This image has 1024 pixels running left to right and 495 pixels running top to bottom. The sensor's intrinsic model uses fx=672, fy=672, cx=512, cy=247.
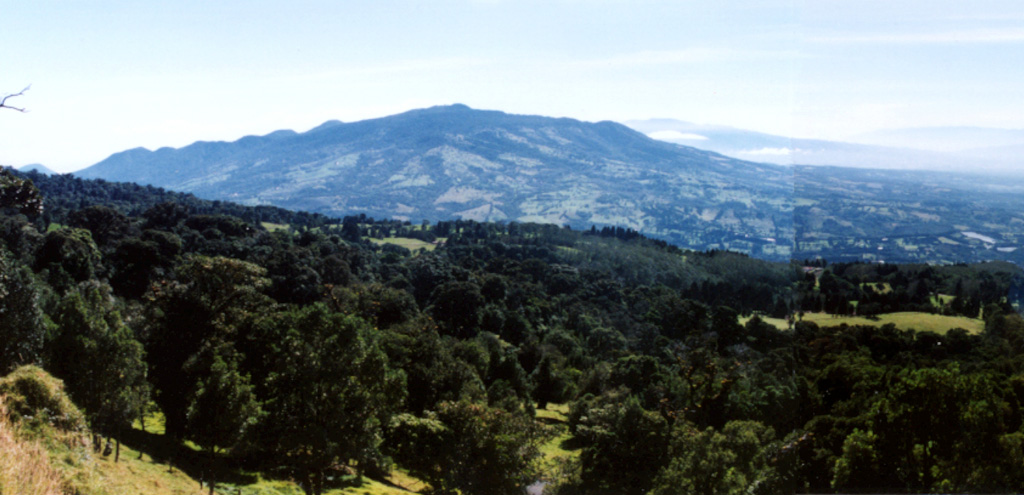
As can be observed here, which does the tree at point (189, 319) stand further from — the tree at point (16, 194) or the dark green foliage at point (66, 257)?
the dark green foliage at point (66, 257)

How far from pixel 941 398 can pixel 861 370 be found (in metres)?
0.96

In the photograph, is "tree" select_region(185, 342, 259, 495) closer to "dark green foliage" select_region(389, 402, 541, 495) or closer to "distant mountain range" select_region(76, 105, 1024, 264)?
"dark green foliage" select_region(389, 402, 541, 495)

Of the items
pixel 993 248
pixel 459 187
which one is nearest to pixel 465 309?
pixel 993 248

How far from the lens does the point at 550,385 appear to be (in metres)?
28.2

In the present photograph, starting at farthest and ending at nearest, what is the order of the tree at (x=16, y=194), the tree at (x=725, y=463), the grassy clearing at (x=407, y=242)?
the grassy clearing at (x=407, y=242) → the tree at (x=16, y=194) → the tree at (x=725, y=463)

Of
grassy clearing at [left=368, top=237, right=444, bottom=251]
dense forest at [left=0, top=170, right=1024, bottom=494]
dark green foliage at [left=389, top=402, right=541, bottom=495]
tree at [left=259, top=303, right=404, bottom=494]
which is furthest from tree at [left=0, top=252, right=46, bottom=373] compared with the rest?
grassy clearing at [left=368, top=237, right=444, bottom=251]

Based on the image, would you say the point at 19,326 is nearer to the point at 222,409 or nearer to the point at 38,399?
the point at 222,409

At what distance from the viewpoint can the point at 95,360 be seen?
12.0 metres

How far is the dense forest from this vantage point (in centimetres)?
614

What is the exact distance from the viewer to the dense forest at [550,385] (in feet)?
20.2

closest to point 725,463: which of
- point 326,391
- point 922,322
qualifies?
point 922,322

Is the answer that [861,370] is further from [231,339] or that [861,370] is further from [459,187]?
[459,187]

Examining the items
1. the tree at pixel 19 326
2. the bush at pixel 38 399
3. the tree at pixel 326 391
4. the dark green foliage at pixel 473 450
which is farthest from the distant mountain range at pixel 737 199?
the tree at pixel 19 326

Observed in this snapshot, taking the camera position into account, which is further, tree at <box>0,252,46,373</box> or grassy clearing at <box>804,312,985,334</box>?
tree at <box>0,252,46,373</box>
